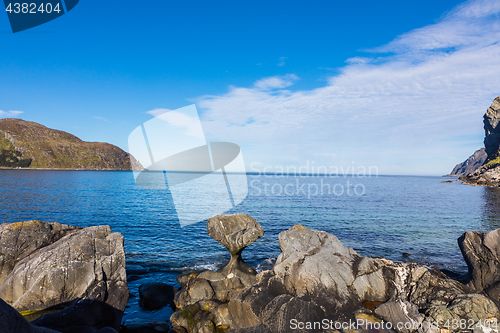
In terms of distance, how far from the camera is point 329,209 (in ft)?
177

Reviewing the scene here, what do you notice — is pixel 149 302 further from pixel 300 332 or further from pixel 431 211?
pixel 431 211

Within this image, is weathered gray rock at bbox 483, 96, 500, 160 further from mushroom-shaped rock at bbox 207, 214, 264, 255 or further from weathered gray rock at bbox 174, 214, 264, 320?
weathered gray rock at bbox 174, 214, 264, 320

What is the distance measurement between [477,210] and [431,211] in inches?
365

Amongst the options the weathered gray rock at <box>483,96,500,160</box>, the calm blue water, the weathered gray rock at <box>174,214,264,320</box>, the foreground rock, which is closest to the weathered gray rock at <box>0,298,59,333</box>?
the foreground rock

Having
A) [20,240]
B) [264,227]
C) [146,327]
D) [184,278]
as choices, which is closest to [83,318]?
[146,327]

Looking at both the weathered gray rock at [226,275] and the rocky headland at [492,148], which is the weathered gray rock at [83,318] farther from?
the rocky headland at [492,148]

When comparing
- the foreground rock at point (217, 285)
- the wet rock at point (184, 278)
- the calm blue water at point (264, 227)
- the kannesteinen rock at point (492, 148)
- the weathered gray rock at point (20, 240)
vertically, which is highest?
the kannesteinen rock at point (492, 148)

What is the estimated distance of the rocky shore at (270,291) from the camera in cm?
1119

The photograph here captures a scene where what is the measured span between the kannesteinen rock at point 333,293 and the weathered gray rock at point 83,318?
10.2ft

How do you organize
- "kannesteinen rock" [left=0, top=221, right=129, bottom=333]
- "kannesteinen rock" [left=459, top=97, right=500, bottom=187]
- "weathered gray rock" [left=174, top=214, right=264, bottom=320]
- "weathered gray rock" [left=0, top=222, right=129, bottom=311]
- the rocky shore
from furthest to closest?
"kannesteinen rock" [left=459, top=97, right=500, bottom=187] → "weathered gray rock" [left=174, top=214, right=264, bottom=320] → "weathered gray rock" [left=0, top=222, right=129, bottom=311] → "kannesteinen rock" [left=0, top=221, right=129, bottom=333] → the rocky shore

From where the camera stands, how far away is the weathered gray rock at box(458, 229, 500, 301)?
15.2 metres

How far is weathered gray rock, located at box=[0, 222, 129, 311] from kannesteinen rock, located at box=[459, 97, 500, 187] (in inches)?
6053

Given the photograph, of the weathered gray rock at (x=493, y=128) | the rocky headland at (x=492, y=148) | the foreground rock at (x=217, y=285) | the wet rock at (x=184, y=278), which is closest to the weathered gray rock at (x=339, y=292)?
the foreground rock at (x=217, y=285)

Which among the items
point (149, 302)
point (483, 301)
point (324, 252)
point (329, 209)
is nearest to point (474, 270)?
point (483, 301)
